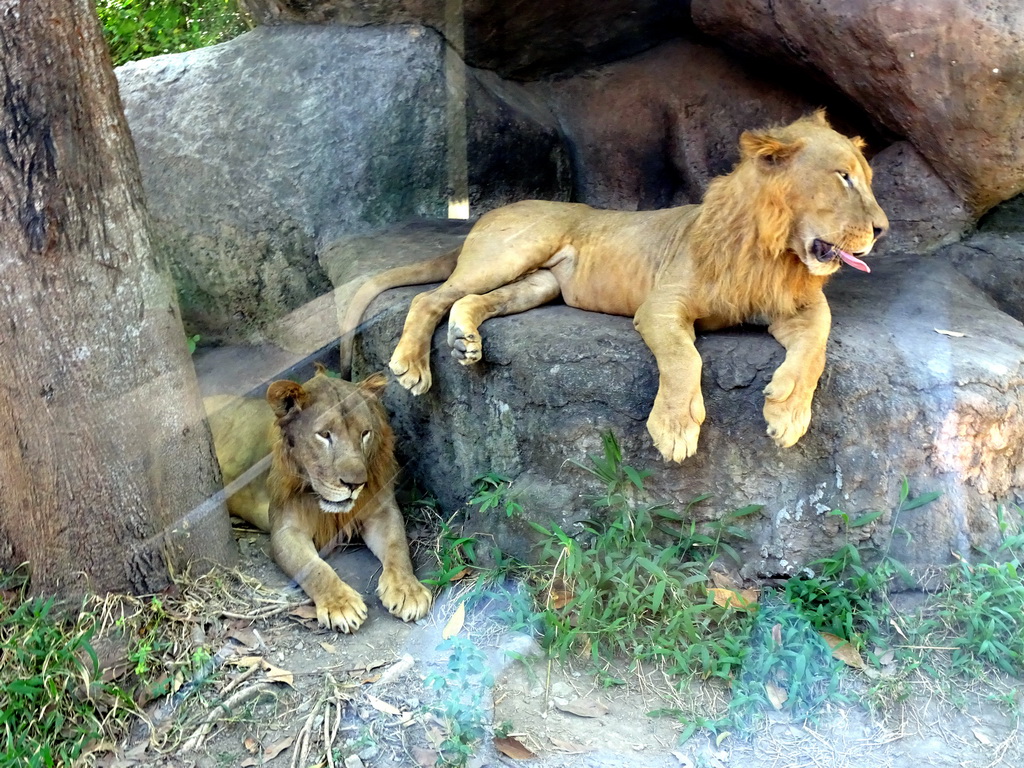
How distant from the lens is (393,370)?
3.83 metres

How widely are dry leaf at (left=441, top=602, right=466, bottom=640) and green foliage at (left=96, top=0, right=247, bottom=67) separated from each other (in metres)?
2.83

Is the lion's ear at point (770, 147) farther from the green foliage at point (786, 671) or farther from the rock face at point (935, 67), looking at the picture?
the green foliage at point (786, 671)

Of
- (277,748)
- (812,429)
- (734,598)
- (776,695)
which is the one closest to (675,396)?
(812,429)

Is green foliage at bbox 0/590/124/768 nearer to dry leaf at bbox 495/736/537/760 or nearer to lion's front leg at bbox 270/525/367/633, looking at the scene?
lion's front leg at bbox 270/525/367/633

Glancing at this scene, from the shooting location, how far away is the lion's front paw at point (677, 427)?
3.15 metres

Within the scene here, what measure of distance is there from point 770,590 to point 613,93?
3.38 metres

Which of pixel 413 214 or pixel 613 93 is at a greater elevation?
pixel 613 93

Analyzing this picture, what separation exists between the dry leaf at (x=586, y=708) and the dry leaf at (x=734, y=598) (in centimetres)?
56

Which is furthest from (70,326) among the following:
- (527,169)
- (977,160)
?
(977,160)

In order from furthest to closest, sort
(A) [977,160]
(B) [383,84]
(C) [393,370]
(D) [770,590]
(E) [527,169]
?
(E) [527,169], (B) [383,84], (A) [977,160], (C) [393,370], (D) [770,590]

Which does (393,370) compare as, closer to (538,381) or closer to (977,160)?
(538,381)

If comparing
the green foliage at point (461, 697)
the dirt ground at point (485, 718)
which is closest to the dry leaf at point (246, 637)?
the dirt ground at point (485, 718)

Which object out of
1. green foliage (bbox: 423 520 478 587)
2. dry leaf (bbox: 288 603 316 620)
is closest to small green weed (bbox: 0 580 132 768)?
dry leaf (bbox: 288 603 316 620)

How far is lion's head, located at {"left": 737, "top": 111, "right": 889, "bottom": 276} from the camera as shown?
317 centimetres
